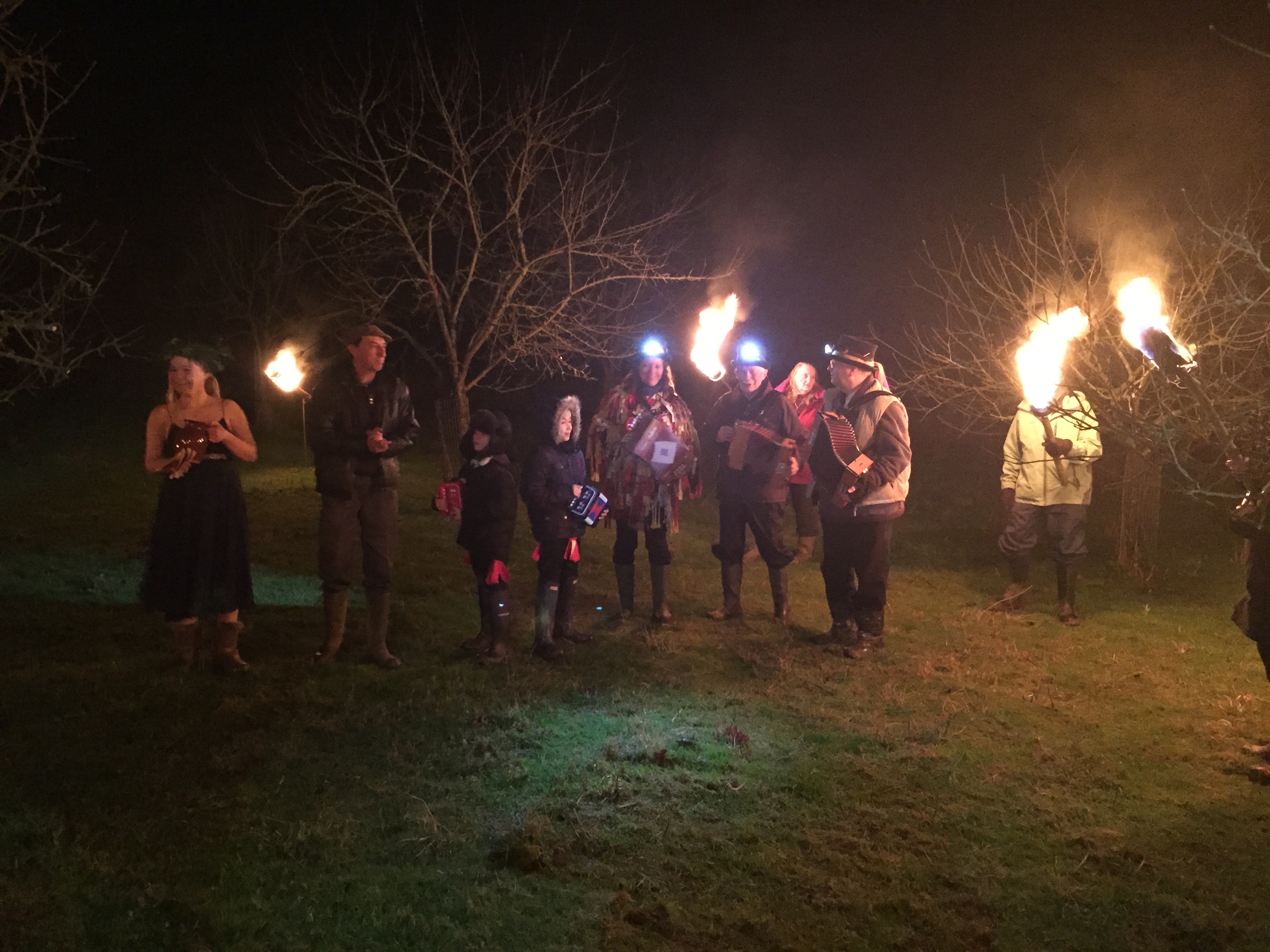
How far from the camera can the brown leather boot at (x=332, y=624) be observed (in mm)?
6102

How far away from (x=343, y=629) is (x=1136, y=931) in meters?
4.91

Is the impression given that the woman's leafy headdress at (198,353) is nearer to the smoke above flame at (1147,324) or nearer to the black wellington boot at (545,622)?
the black wellington boot at (545,622)

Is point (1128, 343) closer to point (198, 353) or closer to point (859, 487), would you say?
point (859, 487)

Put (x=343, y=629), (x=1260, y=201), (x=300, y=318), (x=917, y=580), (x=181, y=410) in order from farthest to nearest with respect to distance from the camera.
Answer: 1. (x=300, y=318)
2. (x=917, y=580)
3. (x=1260, y=201)
4. (x=343, y=629)
5. (x=181, y=410)

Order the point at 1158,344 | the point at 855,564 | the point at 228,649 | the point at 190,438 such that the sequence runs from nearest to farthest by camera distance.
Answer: the point at 1158,344
the point at 190,438
the point at 228,649
the point at 855,564

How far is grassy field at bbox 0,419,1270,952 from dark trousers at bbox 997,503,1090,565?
0.62m

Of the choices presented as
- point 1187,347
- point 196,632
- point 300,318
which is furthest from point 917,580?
point 300,318

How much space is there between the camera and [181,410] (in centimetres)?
561

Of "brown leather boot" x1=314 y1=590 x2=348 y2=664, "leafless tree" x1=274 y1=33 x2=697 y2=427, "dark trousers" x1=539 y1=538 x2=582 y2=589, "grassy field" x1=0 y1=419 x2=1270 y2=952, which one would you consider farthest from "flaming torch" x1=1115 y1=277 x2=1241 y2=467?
"leafless tree" x1=274 y1=33 x2=697 y2=427

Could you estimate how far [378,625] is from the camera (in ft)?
20.3

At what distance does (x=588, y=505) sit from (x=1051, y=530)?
13.9 feet

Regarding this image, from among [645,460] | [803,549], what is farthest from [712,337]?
[803,549]

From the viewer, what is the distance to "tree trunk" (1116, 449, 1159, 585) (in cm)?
977

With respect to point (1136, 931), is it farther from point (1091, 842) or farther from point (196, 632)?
point (196, 632)
